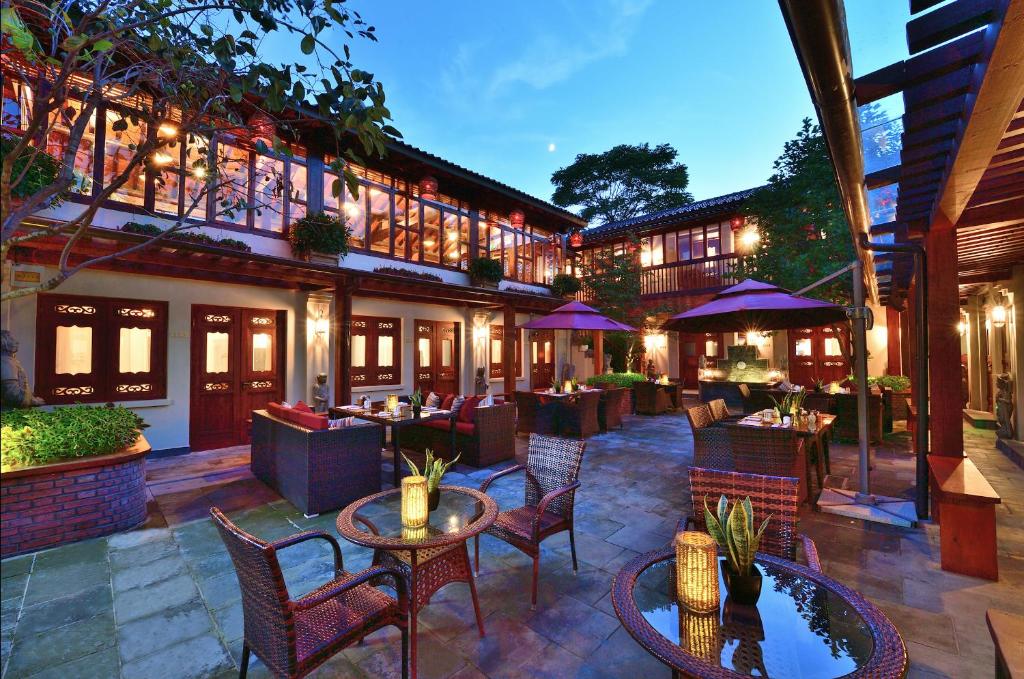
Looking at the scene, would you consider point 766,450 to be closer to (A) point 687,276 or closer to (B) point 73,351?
(B) point 73,351

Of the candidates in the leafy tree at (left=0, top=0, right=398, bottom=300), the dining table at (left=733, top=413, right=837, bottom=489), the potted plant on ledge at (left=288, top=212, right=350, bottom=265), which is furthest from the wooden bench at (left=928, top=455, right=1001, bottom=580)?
the potted plant on ledge at (left=288, top=212, right=350, bottom=265)

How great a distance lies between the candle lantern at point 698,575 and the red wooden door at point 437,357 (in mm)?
9345

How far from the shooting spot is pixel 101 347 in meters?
6.41

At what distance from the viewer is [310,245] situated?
7.58m

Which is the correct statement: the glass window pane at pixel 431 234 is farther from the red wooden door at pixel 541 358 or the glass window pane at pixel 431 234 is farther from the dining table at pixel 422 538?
the dining table at pixel 422 538

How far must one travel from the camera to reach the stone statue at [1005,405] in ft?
22.2

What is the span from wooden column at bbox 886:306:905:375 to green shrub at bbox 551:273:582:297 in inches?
370

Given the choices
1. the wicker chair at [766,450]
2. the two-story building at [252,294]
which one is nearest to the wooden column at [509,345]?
the two-story building at [252,294]

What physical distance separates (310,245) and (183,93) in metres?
4.37

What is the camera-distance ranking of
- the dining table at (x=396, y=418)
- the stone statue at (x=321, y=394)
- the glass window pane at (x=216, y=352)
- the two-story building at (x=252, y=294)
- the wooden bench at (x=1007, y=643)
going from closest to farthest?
the wooden bench at (x=1007, y=643) → the dining table at (x=396, y=418) → the two-story building at (x=252, y=294) → the glass window pane at (x=216, y=352) → the stone statue at (x=321, y=394)

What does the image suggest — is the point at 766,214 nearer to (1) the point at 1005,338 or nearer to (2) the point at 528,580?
(1) the point at 1005,338

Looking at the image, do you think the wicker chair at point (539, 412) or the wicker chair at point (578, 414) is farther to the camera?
the wicker chair at point (539, 412)

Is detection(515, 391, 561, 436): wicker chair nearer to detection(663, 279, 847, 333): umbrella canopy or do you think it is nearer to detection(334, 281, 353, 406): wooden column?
detection(663, 279, 847, 333): umbrella canopy

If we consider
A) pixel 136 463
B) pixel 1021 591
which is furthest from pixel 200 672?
pixel 1021 591
